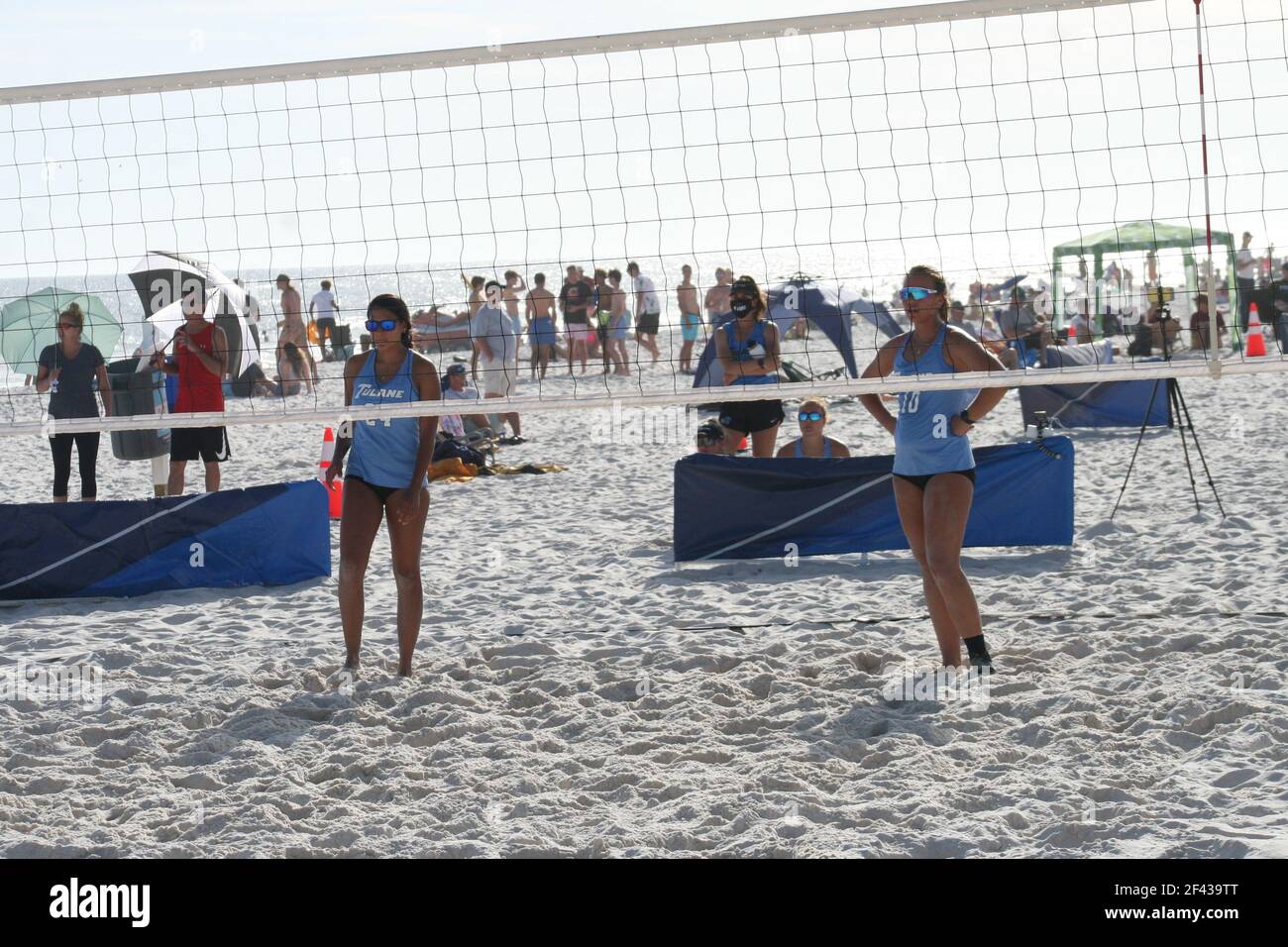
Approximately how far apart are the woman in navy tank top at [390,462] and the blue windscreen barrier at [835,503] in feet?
6.53

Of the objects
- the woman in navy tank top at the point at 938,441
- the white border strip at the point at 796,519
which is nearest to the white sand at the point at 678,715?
the white border strip at the point at 796,519

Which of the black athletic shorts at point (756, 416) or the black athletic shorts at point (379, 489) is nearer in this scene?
the black athletic shorts at point (379, 489)

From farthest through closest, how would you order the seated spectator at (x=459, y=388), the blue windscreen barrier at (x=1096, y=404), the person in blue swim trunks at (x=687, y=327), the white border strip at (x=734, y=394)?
the person in blue swim trunks at (x=687, y=327) → the blue windscreen barrier at (x=1096, y=404) → the seated spectator at (x=459, y=388) → the white border strip at (x=734, y=394)

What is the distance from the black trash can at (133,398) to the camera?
8.38 meters

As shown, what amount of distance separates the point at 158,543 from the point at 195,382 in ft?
4.75

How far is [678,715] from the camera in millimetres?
4074

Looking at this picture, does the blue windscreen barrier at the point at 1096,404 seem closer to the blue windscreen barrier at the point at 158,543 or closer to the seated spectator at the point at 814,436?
the seated spectator at the point at 814,436

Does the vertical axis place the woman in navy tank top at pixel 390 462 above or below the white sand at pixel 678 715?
above

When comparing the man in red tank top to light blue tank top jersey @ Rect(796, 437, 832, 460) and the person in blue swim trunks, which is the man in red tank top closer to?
light blue tank top jersey @ Rect(796, 437, 832, 460)

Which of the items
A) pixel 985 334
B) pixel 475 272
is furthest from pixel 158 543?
pixel 985 334

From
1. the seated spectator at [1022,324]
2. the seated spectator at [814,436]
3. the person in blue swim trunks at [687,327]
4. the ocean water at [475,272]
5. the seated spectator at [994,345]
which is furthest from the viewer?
the person in blue swim trunks at [687,327]

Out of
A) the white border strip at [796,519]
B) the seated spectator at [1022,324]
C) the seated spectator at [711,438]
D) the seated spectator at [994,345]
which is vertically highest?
the seated spectator at [1022,324]

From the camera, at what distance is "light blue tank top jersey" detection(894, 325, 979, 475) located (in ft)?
13.6
